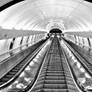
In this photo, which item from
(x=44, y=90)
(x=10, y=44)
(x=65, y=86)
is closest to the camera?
(x=44, y=90)

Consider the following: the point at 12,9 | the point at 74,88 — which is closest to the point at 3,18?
the point at 12,9

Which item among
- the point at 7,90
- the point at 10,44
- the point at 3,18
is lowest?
the point at 7,90

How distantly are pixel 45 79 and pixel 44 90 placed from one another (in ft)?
5.79

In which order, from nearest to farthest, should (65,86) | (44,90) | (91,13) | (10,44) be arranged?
(44,90)
(65,86)
(91,13)
(10,44)

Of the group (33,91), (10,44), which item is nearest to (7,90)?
(33,91)

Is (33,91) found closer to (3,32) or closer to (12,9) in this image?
(3,32)

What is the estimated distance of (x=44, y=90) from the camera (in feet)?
23.9

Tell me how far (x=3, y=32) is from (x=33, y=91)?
414 centimetres

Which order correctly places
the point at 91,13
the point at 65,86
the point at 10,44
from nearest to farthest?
the point at 65,86 → the point at 91,13 → the point at 10,44

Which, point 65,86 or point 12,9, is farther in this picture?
point 12,9

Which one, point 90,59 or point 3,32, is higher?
point 3,32

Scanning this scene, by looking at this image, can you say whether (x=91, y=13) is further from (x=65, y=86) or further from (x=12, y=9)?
(x=65, y=86)

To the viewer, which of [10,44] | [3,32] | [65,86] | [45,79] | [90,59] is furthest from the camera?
[10,44]

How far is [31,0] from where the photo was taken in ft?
35.2
